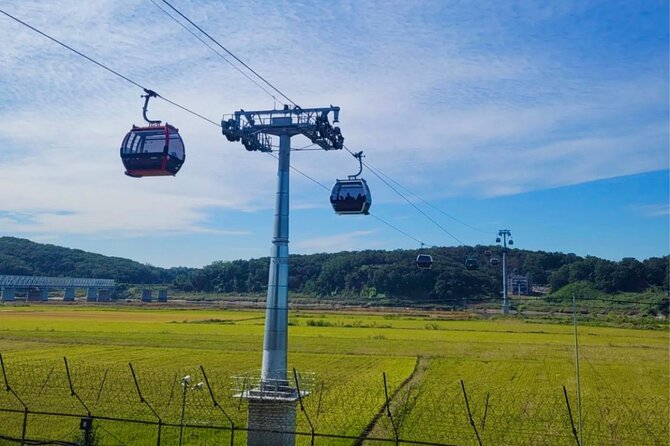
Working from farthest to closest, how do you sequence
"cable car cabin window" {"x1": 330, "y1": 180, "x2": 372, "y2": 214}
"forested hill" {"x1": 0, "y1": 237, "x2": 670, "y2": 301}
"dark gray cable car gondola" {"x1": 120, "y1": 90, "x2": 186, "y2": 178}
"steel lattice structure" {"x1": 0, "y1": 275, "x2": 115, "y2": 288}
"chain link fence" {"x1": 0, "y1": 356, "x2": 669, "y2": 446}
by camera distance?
1. "steel lattice structure" {"x1": 0, "y1": 275, "x2": 115, "y2": 288}
2. "forested hill" {"x1": 0, "y1": 237, "x2": 670, "y2": 301}
3. "cable car cabin window" {"x1": 330, "y1": 180, "x2": 372, "y2": 214}
4. "chain link fence" {"x1": 0, "y1": 356, "x2": 669, "y2": 446}
5. "dark gray cable car gondola" {"x1": 120, "y1": 90, "x2": 186, "y2": 178}

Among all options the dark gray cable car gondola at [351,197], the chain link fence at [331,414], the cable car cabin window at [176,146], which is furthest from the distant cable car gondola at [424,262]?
the cable car cabin window at [176,146]

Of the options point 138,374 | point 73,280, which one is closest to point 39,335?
point 138,374

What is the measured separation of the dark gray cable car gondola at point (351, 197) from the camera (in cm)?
2242

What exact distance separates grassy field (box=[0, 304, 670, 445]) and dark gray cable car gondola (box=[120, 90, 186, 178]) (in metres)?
7.43

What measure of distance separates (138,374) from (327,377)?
35.0ft

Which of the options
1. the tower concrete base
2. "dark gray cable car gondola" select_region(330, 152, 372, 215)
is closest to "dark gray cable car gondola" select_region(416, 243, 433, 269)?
"dark gray cable car gondola" select_region(330, 152, 372, 215)

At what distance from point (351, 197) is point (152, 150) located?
806 cm

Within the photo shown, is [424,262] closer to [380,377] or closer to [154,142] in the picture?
[380,377]

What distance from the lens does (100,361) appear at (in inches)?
1582

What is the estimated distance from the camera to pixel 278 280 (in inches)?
764

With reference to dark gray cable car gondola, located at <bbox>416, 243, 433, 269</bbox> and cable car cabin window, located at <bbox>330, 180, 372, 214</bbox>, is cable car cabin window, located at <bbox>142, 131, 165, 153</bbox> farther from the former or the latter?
dark gray cable car gondola, located at <bbox>416, 243, 433, 269</bbox>

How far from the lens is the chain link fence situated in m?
19.9

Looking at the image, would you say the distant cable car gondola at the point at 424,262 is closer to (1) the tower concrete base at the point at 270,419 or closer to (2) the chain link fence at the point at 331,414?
(2) the chain link fence at the point at 331,414

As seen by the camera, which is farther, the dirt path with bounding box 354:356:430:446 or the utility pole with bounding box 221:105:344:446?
the dirt path with bounding box 354:356:430:446
